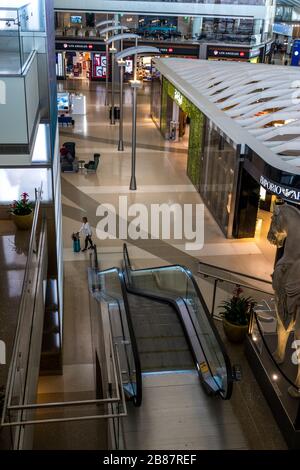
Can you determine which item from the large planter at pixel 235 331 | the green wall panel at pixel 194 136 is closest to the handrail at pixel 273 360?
the large planter at pixel 235 331

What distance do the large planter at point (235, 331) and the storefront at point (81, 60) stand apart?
31.7 m

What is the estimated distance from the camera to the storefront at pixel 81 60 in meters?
37.5

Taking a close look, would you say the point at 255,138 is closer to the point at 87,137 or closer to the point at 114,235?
the point at 114,235

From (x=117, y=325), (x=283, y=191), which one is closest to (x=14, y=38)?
(x=117, y=325)

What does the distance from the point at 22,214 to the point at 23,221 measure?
0.46 ft

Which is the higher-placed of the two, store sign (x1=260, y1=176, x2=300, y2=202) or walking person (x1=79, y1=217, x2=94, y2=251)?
store sign (x1=260, y1=176, x2=300, y2=202)

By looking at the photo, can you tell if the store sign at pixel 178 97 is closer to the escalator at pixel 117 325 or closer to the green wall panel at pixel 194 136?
the green wall panel at pixel 194 136

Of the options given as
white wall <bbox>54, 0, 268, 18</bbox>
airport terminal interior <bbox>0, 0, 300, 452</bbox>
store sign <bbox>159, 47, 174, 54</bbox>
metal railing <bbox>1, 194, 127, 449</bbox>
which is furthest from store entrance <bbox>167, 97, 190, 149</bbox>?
metal railing <bbox>1, 194, 127, 449</bbox>

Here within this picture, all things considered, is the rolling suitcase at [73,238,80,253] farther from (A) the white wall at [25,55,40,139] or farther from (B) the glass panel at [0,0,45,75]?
(B) the glass panel at [0,0,45,75]

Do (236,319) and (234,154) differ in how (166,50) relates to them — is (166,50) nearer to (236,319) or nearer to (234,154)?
(234,154)

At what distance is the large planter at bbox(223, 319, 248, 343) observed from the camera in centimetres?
973

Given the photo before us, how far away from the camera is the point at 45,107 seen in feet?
27.9

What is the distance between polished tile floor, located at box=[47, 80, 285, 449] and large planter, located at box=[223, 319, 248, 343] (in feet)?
1.12

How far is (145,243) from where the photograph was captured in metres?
13.8
